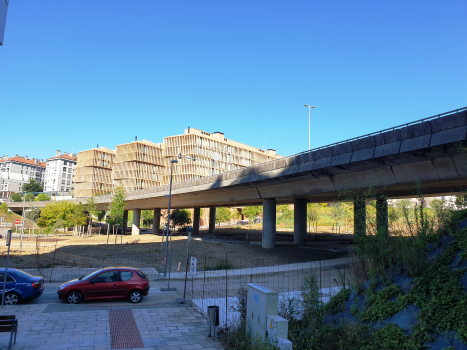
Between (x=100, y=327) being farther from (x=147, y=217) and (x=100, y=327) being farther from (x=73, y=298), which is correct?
(x=147, y=217)

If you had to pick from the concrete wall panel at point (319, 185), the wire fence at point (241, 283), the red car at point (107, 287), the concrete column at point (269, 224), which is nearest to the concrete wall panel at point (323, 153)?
the concrete wall panel at point (319, 185)

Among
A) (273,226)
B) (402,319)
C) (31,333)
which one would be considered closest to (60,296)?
(31,333)

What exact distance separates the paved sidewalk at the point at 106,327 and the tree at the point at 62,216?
50.8 m

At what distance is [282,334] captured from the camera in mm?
7164

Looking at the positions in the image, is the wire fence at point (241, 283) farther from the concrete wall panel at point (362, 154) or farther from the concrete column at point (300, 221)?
the concrete column at point (300, 221)

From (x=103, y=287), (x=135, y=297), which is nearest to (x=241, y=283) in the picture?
(x=135, y=297)

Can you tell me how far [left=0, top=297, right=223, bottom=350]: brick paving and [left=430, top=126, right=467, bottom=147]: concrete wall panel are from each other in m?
12.7

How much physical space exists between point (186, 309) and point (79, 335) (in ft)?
13.8

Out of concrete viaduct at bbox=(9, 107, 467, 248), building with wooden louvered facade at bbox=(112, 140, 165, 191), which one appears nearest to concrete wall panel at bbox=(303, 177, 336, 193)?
concrete viaduct at bbox=(9, 107, 467, 248)

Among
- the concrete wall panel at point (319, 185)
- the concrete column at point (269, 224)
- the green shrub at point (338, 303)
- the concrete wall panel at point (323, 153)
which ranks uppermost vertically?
the concrete wall panel at point (323, 153)

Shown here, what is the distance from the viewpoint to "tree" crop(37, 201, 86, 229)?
2301 inches

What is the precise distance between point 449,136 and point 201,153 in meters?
93.4

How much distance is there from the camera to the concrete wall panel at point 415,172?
1794 centimetres

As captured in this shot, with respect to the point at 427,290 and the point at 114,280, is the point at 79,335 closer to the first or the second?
→ the point at 114,280
